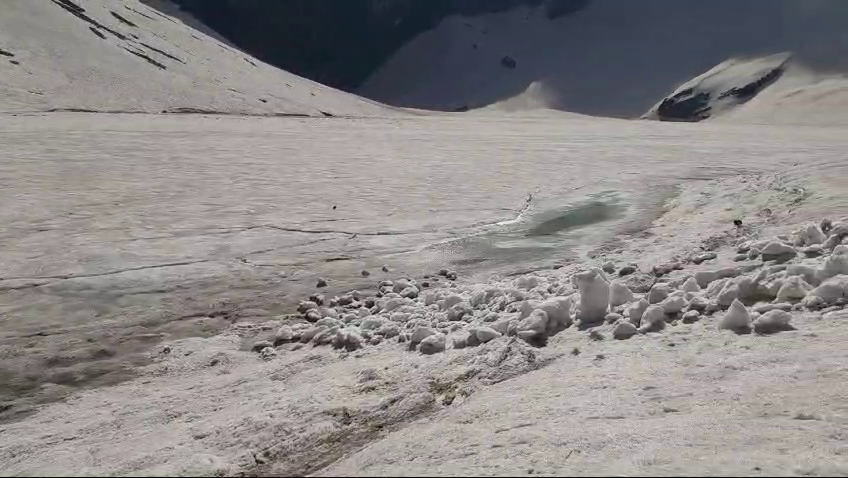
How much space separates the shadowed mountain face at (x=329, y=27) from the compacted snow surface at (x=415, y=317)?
232 feet

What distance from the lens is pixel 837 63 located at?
176 ft

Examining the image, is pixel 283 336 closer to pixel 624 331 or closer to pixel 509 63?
pixel 624 331

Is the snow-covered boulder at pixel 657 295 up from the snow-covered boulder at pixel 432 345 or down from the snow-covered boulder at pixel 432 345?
up

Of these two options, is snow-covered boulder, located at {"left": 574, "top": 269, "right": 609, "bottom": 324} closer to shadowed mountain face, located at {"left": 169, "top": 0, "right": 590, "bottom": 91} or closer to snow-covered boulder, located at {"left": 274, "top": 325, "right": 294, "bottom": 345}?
snow-covered boulder, located at {"left": 274, "top": 325, "right": 294, "bottom": 345}

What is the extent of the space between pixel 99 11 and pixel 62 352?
29.4 metres

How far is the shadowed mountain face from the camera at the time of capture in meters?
83.1

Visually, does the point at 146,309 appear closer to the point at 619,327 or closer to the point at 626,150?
the point at 619,327

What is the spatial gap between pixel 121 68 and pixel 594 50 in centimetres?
6262

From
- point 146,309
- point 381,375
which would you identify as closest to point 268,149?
point 146,309

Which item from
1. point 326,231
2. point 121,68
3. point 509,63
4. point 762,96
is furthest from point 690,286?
point 509,63

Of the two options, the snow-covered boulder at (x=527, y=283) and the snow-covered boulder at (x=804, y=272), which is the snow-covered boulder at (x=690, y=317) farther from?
the snow-covered boulder at (x=527, y=283)

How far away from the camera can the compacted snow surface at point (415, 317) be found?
3.82m

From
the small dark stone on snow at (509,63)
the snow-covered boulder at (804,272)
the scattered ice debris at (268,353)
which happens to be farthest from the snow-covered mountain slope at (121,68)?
the small dark stone on snow at (509,63)

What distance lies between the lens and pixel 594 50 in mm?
81875
